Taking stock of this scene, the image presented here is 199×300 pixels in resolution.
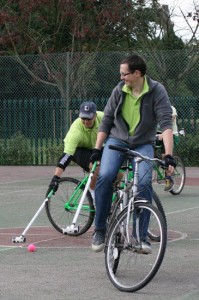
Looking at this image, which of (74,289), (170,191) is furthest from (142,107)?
(170,191)

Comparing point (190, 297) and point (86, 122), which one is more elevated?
point (86, 122)

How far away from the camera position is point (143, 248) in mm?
7469

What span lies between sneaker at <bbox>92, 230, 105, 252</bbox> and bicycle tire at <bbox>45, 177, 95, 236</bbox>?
1.98 metres

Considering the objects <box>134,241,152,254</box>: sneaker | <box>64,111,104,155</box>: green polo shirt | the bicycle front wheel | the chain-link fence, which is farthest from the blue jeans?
the chain-link fence

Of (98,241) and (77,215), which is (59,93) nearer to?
(77,215)

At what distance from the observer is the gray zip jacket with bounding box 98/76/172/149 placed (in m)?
8.12

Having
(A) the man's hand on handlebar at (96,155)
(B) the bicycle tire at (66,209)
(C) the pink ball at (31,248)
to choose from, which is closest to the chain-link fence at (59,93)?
(B) the bicycle tire at (66,209)

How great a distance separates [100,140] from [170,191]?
665 centimetres

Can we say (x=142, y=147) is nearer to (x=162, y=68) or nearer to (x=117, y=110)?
(x=117, y=110)

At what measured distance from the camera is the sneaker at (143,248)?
7.45 meters

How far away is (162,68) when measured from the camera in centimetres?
2073

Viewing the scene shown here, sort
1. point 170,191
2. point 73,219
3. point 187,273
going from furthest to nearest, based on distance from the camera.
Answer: point 170,191, point 73,219, point 187,273

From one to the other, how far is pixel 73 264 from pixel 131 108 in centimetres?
153

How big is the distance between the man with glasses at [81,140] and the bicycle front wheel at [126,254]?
2605 millimetres
